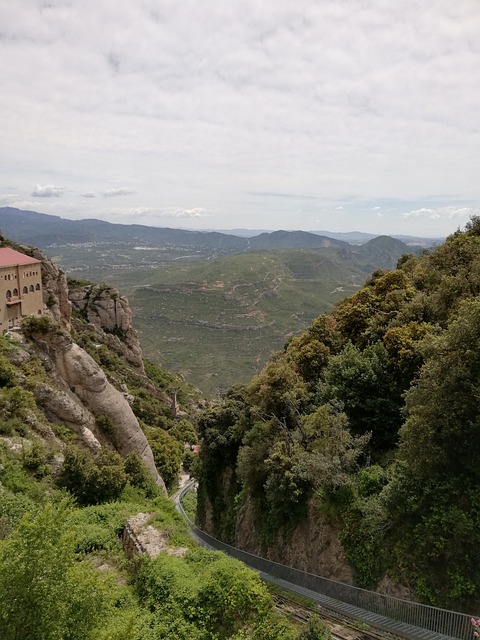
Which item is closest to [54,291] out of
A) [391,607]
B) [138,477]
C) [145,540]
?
[138,477]

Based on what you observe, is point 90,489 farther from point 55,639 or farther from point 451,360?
point 451,360

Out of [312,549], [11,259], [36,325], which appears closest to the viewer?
[312,549]

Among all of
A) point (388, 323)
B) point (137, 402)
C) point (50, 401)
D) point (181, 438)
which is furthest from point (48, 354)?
point (181, 438)

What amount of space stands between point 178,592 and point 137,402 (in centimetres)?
4938

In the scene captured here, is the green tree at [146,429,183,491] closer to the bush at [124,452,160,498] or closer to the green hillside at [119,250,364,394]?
the bush at [124,452,160,498]

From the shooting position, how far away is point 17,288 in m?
34.1

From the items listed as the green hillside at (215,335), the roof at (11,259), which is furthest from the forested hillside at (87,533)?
the green hillside at (215,335)

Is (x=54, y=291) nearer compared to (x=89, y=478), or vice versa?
(x=89, y=478)

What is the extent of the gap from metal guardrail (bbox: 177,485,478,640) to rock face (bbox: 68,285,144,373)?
56.4m

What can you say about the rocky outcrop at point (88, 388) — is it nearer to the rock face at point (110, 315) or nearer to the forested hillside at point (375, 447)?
the forested hillside at point (375, 447)

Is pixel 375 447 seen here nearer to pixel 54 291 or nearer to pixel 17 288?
pixel 17 288

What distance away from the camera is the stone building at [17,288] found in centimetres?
3209

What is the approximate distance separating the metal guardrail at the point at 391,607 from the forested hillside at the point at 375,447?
45 cm

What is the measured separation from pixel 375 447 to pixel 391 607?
834cm
